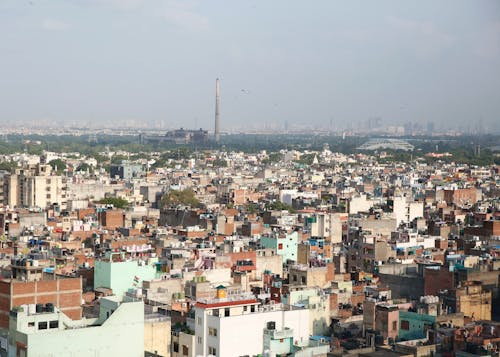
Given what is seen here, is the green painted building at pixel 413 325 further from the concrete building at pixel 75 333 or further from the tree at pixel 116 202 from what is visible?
the tree at pixel 116 202

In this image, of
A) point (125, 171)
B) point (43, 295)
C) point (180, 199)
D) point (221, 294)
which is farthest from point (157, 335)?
point (125, 171)

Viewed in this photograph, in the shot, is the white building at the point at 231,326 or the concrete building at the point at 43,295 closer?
the white building at the point at 231,326

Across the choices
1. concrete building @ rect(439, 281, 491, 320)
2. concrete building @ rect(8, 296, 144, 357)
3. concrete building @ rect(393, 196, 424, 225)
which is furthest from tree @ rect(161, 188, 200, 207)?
concrete building @ rect(8, 296, 144, 357)

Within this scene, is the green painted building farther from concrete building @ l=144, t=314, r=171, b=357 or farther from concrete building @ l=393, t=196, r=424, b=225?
concrete building @ l=393, t=196, r=424, b=225

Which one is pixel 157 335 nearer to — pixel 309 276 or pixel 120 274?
pixel 120 274

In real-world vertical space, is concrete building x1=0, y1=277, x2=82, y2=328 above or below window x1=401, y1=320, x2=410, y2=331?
above

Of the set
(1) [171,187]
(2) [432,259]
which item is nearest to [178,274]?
(2) [432,259]

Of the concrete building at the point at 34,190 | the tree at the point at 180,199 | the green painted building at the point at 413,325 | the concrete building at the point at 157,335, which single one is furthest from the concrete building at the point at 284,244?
the concrete building at the point at 34,190
